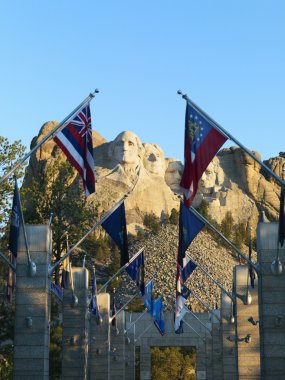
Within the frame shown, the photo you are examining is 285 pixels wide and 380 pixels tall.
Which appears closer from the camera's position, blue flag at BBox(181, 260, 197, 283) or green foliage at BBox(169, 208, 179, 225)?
blue flag at BBox(181, 260, 197, 283)

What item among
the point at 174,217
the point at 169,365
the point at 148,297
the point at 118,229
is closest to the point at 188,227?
the point at 118,229

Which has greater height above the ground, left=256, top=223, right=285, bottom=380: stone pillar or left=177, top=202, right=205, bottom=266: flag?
left=177, top=202, right=205, bottom=266: flag

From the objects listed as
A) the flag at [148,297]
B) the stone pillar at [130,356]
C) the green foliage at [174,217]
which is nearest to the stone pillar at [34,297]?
the flag at [148,297]

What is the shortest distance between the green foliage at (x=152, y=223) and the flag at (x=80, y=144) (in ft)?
269

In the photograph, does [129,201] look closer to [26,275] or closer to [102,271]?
[102,271]

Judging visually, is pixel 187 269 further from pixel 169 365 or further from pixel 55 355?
pixel 169 365

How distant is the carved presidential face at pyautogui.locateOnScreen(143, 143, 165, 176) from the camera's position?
116812 mm

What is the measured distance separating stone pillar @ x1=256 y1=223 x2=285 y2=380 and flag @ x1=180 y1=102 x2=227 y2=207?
4.76 meters

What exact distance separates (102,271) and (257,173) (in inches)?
1471

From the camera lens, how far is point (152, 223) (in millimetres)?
108625

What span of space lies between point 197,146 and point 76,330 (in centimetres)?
1732

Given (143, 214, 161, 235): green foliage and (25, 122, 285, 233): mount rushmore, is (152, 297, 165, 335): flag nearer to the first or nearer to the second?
(25, 122, 285, 233): mount rushmore

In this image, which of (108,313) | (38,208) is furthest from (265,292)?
(38,208)

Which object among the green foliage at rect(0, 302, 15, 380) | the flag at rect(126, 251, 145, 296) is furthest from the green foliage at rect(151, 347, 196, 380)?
the flag at rect(126, 251, 145, 296)
